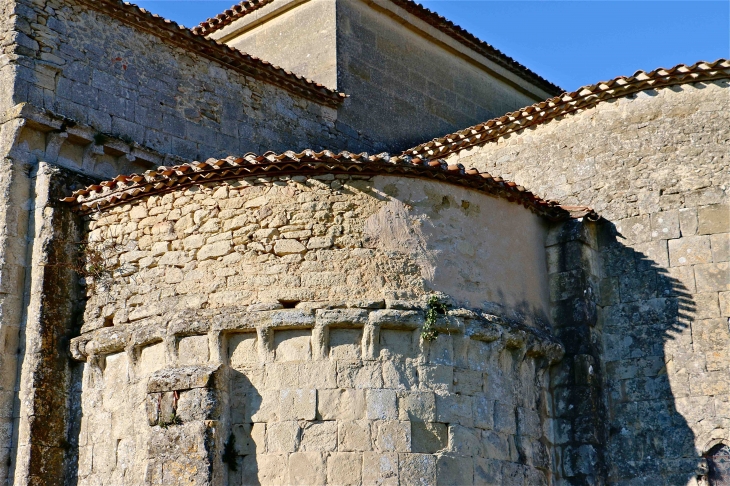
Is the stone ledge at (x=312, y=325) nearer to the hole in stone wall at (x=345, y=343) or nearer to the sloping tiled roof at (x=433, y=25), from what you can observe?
the hole in stone wall at (x=345, y=343)

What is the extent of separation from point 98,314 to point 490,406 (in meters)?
3.78

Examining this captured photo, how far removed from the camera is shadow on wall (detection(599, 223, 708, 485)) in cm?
982

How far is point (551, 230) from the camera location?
34.6 ft

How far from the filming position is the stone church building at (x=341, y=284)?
8531 mm

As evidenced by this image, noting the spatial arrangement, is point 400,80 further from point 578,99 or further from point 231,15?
point 578,99

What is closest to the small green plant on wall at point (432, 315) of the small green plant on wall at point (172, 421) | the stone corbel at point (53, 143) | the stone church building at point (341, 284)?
the stone church building at point (341, 284)

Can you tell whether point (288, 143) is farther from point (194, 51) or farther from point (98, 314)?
point (98, 314)

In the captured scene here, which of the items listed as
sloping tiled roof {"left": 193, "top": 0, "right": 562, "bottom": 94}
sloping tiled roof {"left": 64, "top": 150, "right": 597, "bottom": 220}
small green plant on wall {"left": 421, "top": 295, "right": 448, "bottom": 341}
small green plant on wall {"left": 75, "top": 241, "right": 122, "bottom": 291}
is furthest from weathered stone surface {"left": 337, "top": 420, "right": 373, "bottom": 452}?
sloping tiled roof {"left": 193, "top": 0, "right": 562, "bottom": 94}

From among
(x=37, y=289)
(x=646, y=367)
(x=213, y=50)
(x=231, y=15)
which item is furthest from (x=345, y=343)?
(x=231, y=15)

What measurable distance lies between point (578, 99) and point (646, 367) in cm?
299

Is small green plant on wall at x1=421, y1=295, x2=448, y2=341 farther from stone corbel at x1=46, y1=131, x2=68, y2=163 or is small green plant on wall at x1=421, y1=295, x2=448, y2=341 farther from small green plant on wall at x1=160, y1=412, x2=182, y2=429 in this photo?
stone corbel at x1=46, y1=131, x2=68, y2=163

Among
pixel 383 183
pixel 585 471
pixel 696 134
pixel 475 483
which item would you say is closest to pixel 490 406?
pixel 475 483

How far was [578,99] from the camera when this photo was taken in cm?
1106

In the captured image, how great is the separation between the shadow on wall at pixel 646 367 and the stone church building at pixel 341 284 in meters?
0.02
